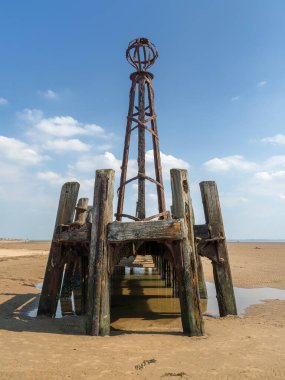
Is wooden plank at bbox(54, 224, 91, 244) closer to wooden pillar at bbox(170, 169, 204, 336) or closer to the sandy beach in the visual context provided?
the sandy beach

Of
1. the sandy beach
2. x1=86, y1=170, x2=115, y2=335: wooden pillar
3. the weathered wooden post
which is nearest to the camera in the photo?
the sandy beach

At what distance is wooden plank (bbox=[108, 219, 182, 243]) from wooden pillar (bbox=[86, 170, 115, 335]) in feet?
0.66

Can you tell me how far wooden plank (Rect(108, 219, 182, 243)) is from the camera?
611 centimetres

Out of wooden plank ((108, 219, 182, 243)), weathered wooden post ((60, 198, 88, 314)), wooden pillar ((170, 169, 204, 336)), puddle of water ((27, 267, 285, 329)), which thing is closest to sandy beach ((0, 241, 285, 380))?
wooden pillar ((170, 169, 204, 336))

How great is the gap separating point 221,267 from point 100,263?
3369 mm

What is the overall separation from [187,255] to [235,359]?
76.6 inches

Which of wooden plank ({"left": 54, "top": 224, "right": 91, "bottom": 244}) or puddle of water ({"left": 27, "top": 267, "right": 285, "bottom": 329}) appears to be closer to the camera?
wooden plank ({"left": 54, "top": 224, "right": 91, "bottom": 244})

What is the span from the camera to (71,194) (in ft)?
27.2

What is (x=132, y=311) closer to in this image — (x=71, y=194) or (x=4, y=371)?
(x=71, y=194)

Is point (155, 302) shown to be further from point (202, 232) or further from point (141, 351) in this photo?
point (141, 351)

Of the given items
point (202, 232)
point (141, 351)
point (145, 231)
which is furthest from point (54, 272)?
point (202, 232)

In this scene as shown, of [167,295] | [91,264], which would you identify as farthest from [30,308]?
[167,295]

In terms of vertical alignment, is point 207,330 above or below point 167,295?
below

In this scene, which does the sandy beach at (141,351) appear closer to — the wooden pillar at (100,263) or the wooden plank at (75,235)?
the wooden pillar at (100,263)
